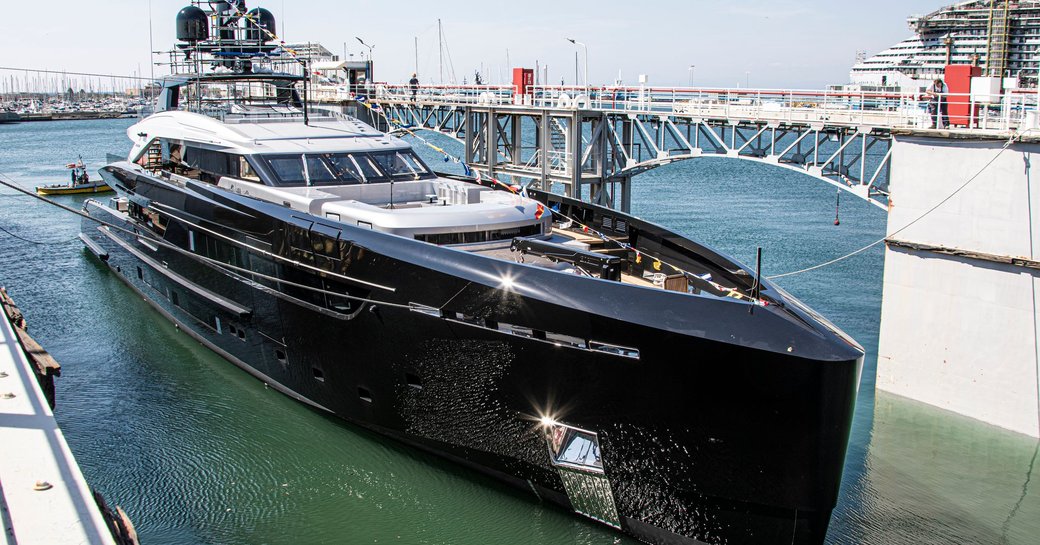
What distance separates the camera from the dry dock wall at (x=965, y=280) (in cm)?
1501

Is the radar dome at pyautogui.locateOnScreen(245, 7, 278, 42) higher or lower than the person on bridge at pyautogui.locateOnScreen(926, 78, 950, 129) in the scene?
higher

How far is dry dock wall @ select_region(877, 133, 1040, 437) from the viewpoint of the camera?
1501 cm

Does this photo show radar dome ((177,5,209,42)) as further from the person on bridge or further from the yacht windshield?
the person on bridge

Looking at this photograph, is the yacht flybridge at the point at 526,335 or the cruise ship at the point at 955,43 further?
the cruise ship at the point at 955,43

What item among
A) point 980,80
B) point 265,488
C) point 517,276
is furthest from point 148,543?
point 980,80

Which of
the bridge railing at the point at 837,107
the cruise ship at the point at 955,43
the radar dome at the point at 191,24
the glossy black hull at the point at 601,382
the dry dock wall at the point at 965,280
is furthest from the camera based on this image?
the cruise ship at the point at 955,43

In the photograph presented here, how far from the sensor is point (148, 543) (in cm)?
1186

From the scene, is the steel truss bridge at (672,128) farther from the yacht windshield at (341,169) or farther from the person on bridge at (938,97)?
the yacht windshield at (341,169)

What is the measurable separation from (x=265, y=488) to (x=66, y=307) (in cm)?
1325

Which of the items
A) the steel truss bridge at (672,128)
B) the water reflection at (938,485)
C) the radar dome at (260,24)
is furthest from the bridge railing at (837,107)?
the water reflection at (938,485)

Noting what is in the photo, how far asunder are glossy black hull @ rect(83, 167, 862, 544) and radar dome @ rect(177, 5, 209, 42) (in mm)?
14913

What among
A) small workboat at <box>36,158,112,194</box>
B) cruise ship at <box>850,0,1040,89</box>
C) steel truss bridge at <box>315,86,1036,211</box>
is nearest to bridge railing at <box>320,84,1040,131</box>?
steel truss bridge at <box>315,86,1036,211</box>

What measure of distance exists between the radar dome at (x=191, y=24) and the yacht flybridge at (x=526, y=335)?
9991 millimetres

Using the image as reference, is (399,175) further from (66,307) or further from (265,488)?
(66,307)
